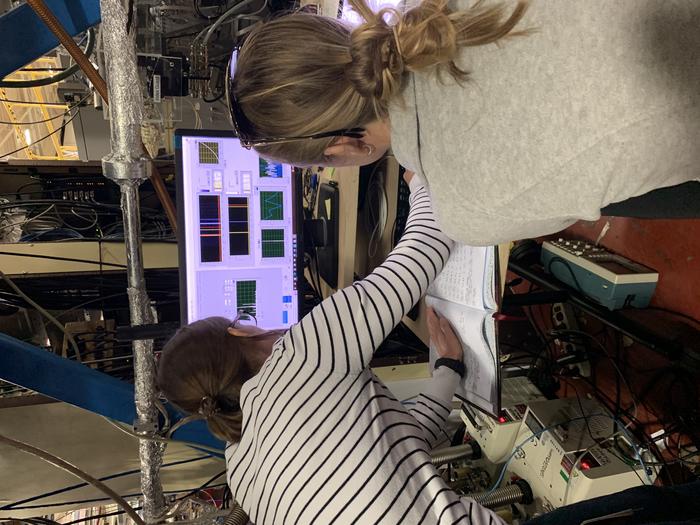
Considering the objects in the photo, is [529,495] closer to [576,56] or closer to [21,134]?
[576,56]

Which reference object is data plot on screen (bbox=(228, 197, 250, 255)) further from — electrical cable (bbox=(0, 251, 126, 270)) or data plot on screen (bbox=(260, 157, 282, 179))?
electrical cable (bbox=(0, 251, 126, 270))

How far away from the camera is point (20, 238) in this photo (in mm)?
1750

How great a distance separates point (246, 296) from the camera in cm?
123

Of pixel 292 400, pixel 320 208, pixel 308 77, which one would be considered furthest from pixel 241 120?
pixel 320 208

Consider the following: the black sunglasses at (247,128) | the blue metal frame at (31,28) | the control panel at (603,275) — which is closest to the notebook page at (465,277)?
the black sunglasses at (247,128)

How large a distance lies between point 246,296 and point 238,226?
18 centimetres

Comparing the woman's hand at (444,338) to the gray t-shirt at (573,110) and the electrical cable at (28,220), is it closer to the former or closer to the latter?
the gray t-shirt at (573,110)

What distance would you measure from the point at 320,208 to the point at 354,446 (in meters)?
1.06

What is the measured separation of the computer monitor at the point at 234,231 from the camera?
1.14m

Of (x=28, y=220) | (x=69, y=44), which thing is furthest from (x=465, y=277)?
(x=28, y=220)

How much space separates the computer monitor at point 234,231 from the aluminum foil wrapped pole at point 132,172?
0.44 m

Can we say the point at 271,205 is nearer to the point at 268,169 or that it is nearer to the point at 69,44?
the point at 268,169

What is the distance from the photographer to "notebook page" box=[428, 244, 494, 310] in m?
0.93

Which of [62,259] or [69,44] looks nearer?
[69,44]
